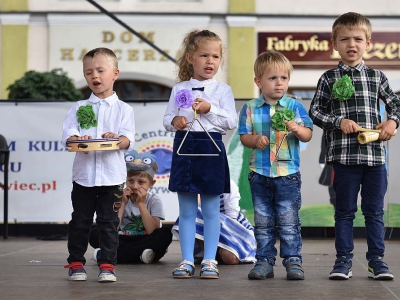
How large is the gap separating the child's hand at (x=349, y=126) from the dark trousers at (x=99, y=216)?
1451 mm

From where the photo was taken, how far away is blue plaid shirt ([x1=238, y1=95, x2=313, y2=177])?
5704 mm

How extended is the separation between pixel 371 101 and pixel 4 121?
5.08 metres

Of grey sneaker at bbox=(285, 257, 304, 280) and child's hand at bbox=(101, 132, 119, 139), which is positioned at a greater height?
child's hand at bbox=(101, 132, 119, 139)

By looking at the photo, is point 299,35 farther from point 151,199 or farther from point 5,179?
point 151,199

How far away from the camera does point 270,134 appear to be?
18.9 feet

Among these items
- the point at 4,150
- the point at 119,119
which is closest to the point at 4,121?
the point at 4,150

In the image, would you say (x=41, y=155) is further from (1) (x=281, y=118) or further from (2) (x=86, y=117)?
(1) (x=281, y=118)

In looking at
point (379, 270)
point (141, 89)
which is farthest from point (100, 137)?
point (141, 89)

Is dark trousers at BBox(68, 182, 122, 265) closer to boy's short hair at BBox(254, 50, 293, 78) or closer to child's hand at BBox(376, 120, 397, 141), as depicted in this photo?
boy's short hair at BBox(254, 50, 293, 78)

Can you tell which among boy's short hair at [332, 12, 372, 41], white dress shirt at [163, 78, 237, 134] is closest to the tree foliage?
white dress shirt at [163, 78, 237, 134]

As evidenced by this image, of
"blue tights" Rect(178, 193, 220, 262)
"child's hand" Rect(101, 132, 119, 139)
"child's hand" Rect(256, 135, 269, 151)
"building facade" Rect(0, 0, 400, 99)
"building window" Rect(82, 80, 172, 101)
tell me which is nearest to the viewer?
"child's hand" Rect(101, 132, 119, 139)

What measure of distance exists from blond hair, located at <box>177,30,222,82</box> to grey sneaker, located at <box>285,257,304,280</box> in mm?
1410

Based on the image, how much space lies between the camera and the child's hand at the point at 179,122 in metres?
5.71

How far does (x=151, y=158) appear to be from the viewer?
7250 millimetres
